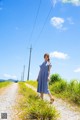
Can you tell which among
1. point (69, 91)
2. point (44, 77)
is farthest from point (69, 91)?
point (44, 77)

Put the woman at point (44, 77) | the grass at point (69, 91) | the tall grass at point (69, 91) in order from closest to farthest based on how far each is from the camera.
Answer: the woman at point (44, 77)
the grass at point (69, 91)
the tall grass at point (69, 91)

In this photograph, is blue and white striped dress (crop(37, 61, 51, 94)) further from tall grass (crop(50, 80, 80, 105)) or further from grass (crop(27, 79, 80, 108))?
tall grass (crop(50, 80, 80, 105))

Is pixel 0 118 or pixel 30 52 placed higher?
pixel 30 52

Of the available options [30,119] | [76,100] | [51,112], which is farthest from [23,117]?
[76,100]

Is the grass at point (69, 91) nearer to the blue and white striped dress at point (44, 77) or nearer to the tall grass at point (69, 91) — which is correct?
the tall grass at point (69, 91)

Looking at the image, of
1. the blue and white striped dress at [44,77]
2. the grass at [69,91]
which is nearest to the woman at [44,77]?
the blue and white striped dress at [44,77]

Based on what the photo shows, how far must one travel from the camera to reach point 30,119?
24.4ft

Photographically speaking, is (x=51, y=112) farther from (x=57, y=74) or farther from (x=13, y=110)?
(x=57, y=74)

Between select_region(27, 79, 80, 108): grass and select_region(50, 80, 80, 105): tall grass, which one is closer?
select_region(27, 79, 80, 108): grass

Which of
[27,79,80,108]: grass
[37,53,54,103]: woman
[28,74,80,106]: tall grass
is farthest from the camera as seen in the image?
[28,74,80,106]: tall grass

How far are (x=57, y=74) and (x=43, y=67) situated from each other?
1526 centimetres

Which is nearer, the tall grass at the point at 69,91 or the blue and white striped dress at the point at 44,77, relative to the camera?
the blue and white striped dress at the point at 44,77

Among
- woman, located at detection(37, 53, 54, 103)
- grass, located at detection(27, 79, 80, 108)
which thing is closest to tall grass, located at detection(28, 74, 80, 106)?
grass, located at detection(27, 79, 80, 108)

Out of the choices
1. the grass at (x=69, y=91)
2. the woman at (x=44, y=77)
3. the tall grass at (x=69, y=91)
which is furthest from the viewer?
the tall grass at (x=69, y=91)
